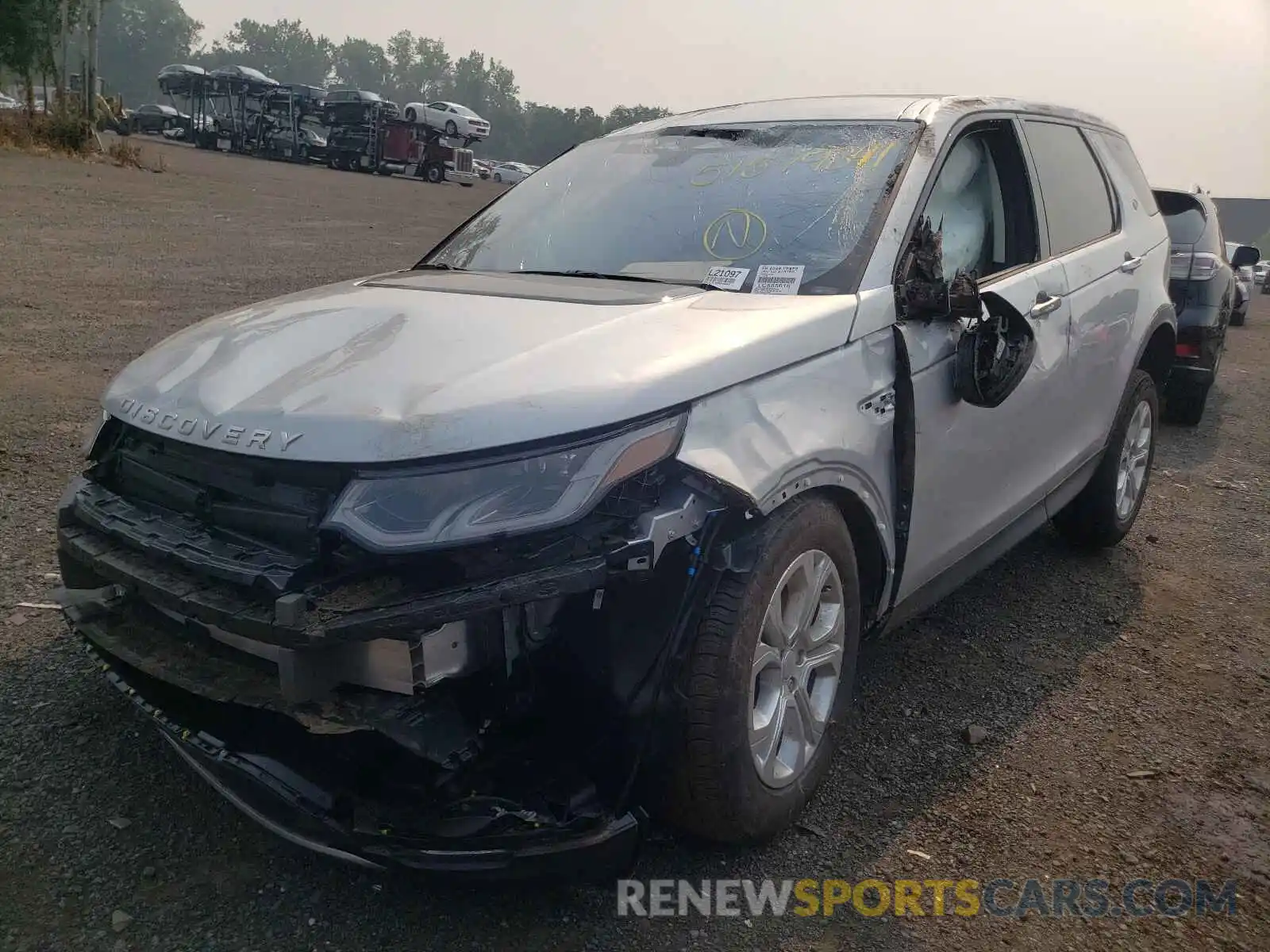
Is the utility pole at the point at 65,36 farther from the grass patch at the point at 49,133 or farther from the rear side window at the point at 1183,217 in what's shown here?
the rear side window at the point at 1183,217

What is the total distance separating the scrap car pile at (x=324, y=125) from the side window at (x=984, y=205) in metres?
32.6

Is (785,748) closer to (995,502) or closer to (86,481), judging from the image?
(995,502)

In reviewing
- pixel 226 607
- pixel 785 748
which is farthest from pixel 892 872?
pixel 226 607

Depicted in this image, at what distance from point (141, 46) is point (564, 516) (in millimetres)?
134001

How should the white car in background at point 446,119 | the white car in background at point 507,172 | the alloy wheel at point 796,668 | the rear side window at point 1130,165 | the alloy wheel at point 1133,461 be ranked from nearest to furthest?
the alloy wheel at point 796,668 < the alloy wheel at point 1133,461 < the rear side window at point 1130,165 < the white car in background at point 446,119 < the white car in background at point 507,172

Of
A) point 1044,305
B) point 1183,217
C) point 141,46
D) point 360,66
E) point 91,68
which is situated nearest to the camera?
point 1044,305

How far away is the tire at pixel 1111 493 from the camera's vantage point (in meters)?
4.46

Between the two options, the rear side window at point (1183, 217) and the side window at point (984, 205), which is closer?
the side window at point (984, 205)

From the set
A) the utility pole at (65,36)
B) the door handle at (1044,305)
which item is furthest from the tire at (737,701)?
the utility pole at (65,36)

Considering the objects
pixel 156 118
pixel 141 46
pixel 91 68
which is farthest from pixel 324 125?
pixel 141 46

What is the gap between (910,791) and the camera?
113 inches

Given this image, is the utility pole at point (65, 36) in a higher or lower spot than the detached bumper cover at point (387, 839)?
higher

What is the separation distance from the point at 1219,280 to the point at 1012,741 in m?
6.11

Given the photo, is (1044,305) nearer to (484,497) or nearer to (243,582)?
(484,497)
